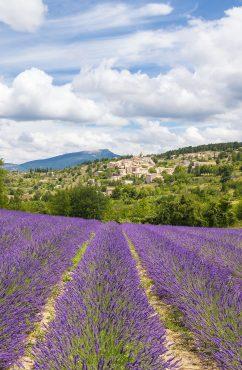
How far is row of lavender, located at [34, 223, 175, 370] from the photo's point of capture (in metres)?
2.68

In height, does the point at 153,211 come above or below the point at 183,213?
below

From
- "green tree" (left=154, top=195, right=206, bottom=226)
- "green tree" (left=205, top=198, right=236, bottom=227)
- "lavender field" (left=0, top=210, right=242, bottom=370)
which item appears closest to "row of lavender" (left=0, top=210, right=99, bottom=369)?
"lavender field" (left=0, top=210, right=242, bottom=370)

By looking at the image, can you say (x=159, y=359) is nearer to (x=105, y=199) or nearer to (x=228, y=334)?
(x=228, y=334)

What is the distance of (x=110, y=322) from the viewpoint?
3.40 metres

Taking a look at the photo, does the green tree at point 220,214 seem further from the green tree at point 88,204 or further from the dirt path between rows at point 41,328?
the dirt path between rows at point 41,328

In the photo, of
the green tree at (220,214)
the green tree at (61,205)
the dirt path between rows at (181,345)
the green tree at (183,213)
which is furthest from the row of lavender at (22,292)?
the green tree at (61,205)

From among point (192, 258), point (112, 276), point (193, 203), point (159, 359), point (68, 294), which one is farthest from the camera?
point (193, 203)

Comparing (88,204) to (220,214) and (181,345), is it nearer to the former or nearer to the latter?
(220,214)

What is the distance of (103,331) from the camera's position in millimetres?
3113

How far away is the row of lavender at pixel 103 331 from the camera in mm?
2680

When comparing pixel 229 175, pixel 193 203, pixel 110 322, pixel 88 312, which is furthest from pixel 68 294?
pixel 229 175

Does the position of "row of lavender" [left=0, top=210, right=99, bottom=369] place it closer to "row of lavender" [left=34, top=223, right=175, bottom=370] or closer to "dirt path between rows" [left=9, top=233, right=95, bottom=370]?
"dirt path between rows" [left=9, top=233, right=95, bottom=370]

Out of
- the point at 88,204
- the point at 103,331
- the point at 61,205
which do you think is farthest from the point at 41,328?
the point at 61,205

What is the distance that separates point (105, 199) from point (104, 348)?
35.8m
